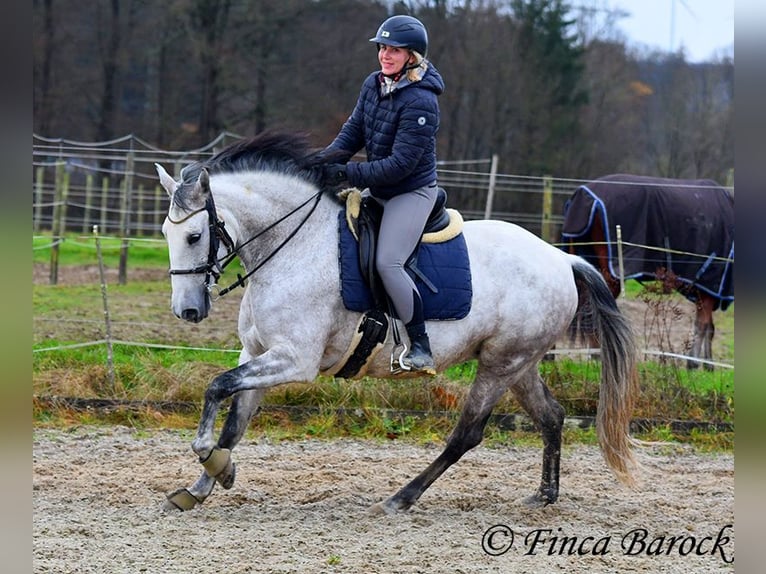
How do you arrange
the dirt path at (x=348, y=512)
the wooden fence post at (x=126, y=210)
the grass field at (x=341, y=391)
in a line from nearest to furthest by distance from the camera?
the dirt path at (x=348, y=512)
the grass field at (x=341, y=391)
the wooden fence post at (x=126, y=210)

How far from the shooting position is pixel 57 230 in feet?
52.9

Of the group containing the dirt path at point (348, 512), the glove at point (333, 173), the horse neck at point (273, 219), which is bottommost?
the dirt path at point (348, 512)

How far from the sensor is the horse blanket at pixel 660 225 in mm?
9703

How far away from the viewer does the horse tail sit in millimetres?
5457

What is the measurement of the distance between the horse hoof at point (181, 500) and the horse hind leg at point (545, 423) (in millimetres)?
1969

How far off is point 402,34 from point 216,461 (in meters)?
2.37

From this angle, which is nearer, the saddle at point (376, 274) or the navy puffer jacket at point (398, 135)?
the navy puffer jacket at point (398, 135)

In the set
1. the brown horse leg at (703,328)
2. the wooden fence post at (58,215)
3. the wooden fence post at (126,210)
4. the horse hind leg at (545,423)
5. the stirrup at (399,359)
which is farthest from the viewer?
the wooden fence post at (58,215)

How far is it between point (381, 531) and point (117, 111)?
26.3 meters

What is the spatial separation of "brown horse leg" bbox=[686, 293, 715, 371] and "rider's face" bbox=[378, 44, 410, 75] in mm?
6449

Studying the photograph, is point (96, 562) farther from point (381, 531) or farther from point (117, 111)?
point (117, 111)

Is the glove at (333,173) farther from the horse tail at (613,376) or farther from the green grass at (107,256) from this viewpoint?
the green grass at (107,256)

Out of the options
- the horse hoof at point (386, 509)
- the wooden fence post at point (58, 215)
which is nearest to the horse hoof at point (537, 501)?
the horse hoof at point (386, 509)
